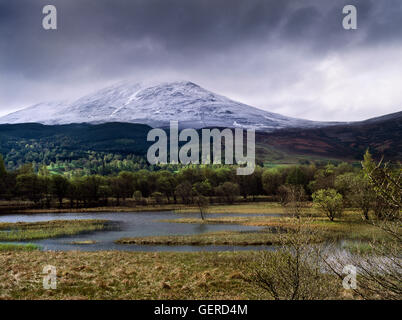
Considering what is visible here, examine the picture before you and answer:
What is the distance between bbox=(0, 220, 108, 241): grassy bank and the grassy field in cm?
1773

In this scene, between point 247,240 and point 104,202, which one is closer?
point 247,240

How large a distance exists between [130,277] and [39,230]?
104 feet

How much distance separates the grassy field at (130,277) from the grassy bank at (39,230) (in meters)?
17.7

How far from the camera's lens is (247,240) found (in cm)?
3547

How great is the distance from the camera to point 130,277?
18531 mm

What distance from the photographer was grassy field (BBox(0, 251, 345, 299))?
14.7 m

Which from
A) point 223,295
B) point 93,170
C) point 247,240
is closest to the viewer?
point 223,295

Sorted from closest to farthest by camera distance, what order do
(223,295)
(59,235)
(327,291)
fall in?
(327,291)
(223,295)
(59,235)

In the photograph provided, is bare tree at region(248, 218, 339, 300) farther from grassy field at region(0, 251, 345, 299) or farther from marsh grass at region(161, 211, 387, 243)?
marsh grass at region(161, 211, 387, 243)

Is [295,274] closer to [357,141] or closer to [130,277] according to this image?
[130,277]

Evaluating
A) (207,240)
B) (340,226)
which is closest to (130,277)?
(207,240)
